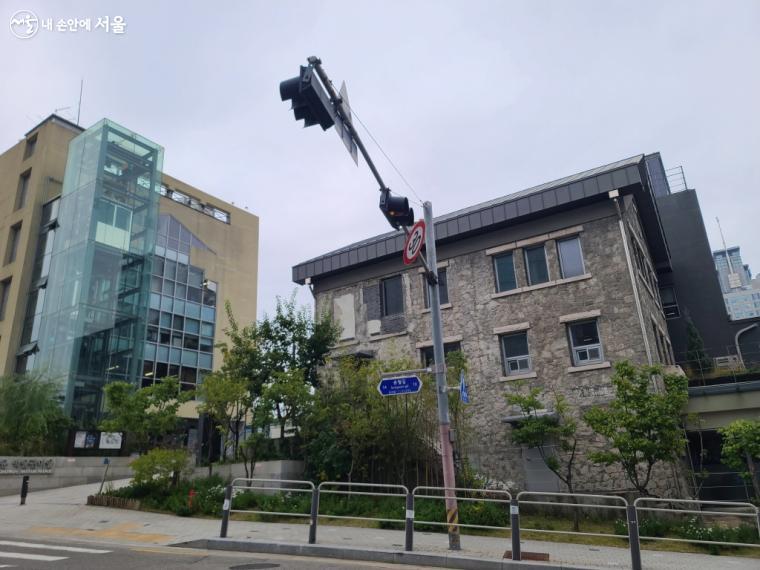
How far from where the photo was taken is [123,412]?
17125mm

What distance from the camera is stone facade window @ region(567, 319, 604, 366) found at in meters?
17.1

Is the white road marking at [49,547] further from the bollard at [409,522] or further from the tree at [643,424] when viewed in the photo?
the tree at [643,424]

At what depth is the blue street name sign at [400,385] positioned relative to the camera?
10188 mm

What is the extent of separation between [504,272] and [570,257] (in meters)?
2.33

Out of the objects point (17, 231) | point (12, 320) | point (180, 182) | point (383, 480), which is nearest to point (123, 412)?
point (383, 480)

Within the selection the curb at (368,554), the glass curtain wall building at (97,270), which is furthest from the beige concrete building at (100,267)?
the curb at (368,554)

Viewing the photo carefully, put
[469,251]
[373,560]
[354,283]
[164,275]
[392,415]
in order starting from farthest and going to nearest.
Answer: [164,275]
[354,283]
[469,251]
[392,415]
[373,560]

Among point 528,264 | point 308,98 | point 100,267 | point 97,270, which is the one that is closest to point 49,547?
point 308,98

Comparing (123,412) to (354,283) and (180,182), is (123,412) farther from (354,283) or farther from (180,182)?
(180,182)

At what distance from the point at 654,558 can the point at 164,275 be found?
4042cm

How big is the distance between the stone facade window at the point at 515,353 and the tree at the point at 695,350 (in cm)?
905

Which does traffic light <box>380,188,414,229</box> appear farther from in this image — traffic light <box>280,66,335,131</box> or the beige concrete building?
the beige concrete building

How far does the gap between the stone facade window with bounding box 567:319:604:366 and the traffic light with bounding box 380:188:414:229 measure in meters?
10.4

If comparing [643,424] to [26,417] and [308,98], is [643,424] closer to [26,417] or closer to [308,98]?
[308,98]
